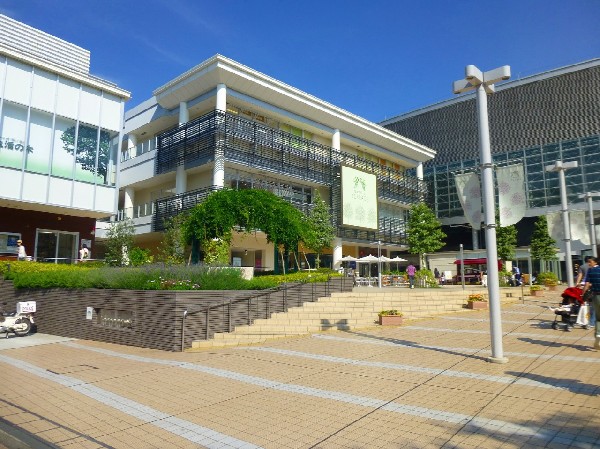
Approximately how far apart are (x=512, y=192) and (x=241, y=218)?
39.2 ft

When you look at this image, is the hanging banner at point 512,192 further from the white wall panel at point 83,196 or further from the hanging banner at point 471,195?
the white wall panel at point 83,196

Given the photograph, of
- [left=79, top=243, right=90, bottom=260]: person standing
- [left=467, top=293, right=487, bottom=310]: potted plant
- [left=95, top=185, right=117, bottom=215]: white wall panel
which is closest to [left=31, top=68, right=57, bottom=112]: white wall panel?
[left=95, top=185, right=117, bottom=215]: white wall panel

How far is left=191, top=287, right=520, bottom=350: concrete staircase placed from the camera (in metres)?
12.5

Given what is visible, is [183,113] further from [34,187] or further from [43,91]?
[34,187]

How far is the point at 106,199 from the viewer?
23.6 meters

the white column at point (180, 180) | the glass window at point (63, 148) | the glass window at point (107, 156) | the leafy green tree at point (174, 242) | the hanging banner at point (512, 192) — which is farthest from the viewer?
the white column at point (180, 180)

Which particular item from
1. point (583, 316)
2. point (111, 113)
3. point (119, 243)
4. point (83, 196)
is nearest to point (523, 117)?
point (111, 113)

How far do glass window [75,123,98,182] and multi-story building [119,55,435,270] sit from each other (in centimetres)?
566

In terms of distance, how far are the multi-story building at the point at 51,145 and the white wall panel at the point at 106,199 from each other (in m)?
0.05

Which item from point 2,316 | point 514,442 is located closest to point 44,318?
point 2,316

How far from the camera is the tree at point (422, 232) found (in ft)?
129

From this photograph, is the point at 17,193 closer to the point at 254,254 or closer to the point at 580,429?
the point at 254,254

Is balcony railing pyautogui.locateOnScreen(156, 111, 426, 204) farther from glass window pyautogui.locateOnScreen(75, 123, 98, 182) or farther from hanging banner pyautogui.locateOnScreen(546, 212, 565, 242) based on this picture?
hanging banner pyautogui.locateOnScreen(546, 212, 565, 242)

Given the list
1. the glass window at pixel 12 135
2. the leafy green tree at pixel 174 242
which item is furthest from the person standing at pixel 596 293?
the glass window at pixel 12 135
